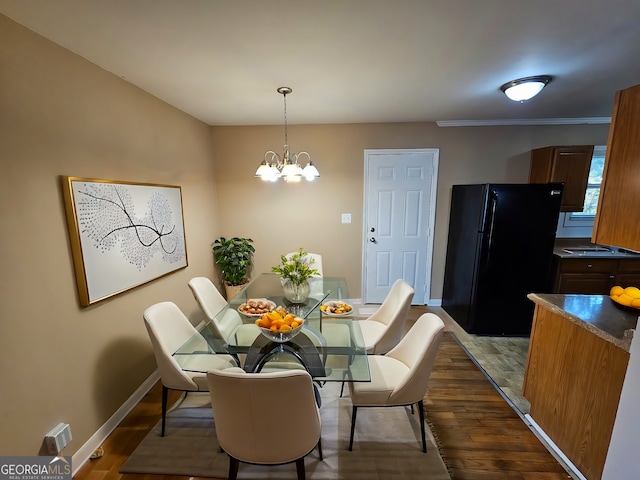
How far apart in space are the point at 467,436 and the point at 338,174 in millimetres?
2837

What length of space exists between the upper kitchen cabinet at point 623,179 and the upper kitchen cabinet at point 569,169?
7.05 feet

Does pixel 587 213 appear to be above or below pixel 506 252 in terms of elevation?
above

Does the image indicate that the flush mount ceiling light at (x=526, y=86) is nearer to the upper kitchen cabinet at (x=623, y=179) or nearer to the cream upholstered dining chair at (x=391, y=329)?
the upper kitchen cabinet at (x=623, y=179)

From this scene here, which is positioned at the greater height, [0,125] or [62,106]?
[62,106]

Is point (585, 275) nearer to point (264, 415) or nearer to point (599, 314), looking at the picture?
point (599, 314)

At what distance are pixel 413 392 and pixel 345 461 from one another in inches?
22.9

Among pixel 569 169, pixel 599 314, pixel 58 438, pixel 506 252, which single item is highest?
pixel 569 169

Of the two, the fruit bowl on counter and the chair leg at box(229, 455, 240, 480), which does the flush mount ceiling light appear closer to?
the fruit bowl on counter

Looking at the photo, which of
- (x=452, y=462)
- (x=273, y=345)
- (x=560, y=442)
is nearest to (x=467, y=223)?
(x=560, y=442)

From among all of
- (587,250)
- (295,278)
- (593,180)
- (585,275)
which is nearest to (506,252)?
(585,275)

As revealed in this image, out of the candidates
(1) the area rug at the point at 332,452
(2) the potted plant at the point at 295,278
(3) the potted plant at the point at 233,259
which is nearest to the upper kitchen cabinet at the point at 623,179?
(1) the area rug at the point at 332,452

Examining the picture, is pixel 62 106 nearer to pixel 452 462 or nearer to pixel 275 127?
pixel 275 127

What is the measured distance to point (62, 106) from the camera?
4.79 ft

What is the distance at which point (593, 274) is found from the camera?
282 cm
